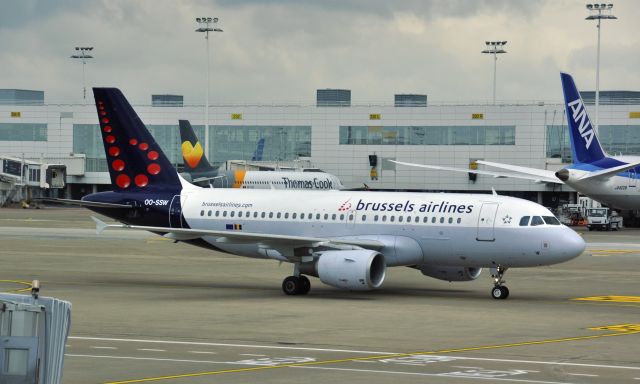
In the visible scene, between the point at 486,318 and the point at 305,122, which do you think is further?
the point at 305,122

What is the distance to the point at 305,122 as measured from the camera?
457 ft

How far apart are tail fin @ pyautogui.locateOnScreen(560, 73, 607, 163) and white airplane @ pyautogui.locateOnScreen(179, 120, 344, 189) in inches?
1167

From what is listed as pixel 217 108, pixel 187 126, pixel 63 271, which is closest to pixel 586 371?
pixel 63 271

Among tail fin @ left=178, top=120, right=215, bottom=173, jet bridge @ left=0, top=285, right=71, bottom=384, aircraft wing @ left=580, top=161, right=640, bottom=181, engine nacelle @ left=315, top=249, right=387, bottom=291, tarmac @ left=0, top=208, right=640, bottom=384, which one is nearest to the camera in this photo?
jet bridge @ left=0, top=285, right=71, bottom=384

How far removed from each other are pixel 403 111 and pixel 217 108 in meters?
23.5

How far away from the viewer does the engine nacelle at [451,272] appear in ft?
136

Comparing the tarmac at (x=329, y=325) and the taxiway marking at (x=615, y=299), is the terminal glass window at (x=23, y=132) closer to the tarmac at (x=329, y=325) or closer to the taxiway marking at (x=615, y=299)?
the tarmac at (x=329, y=325)

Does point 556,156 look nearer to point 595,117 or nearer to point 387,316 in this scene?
point 595,117

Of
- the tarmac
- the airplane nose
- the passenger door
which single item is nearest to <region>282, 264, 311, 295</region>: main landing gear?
the tarmac

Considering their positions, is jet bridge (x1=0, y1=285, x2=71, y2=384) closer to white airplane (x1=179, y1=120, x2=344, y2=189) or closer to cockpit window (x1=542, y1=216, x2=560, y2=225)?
cockpit window (x1=542, y1=216, x2=560, y2=225)

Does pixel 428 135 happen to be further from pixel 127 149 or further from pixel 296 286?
pixel 296 286

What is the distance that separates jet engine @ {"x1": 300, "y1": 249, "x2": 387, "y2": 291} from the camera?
38.2m

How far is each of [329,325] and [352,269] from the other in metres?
7.35

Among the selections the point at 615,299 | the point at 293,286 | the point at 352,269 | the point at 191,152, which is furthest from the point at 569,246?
the point at 191,152
